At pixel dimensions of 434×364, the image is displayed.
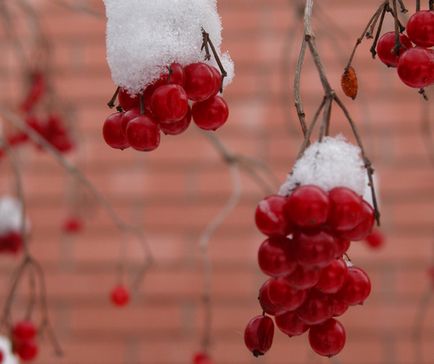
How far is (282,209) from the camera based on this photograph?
0.57m

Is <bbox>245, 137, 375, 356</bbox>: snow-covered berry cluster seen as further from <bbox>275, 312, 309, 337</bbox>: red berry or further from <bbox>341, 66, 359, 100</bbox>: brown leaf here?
<bbox>341, 66, 359, 100</bbox>: brown leaf

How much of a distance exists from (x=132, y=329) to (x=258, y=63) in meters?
0.73

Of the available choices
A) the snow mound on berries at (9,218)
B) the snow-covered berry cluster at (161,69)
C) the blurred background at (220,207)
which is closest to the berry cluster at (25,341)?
the snow mound on berries at (9,218)

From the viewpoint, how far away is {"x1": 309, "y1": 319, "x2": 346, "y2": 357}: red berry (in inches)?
24.5

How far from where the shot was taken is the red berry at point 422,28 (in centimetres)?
67

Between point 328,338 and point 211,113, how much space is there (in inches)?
8.3

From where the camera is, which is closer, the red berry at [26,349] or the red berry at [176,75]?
the red berry at [176,75]

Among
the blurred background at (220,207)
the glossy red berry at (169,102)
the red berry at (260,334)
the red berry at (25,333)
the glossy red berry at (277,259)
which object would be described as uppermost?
the glossy red berry at (169,102)

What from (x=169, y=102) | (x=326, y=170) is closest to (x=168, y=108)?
(x=169, y=102)

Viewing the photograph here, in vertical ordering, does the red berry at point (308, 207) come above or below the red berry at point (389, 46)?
below

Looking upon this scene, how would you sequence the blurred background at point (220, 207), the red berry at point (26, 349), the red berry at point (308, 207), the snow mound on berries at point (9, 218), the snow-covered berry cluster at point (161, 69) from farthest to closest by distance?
the blurred background at point (220, 207), the snow mound on berries at point (9, 218), the red berry at point (26, 349), the snow-covered berry cluster at point (161, 69), the red berry at point (308, 207)

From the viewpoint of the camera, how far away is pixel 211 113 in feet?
2.27

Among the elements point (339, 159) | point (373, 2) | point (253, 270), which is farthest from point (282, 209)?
point (373, 2)

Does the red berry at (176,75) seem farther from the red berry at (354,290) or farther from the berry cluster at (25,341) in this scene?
the berry cluster at (25,341)
